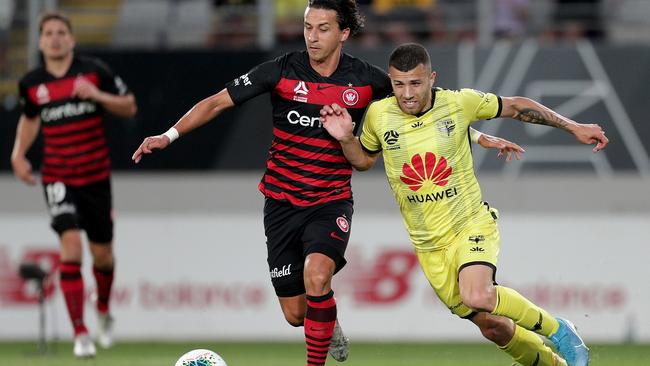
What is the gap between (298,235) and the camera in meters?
9.26

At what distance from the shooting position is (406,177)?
8.79 meters

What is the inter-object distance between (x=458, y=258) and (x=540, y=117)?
3.53ft

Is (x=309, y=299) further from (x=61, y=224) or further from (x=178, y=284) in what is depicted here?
(x=178, y=284)

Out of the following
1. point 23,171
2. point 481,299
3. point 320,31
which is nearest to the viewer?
point 481,299

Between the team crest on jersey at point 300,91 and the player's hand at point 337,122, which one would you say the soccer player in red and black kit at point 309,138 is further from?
the player's hand at point 337,122

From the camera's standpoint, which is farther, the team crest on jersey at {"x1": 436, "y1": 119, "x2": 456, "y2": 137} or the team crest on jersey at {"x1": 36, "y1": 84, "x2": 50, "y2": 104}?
the team crest on jersey at {"x1": 36, "y1": 84, "x2": 50, "y2": 104}

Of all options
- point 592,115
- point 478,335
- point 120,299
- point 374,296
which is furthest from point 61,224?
point 592,115

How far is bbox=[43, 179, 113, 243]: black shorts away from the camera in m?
11.9

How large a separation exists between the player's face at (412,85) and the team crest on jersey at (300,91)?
67cm

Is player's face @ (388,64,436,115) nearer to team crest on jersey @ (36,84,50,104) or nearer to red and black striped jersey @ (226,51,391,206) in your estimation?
red and black striped jersey @ (226,51,391,206)

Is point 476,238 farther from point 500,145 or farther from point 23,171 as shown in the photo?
point 23,171

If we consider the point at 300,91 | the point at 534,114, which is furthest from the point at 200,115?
the point at 534,114

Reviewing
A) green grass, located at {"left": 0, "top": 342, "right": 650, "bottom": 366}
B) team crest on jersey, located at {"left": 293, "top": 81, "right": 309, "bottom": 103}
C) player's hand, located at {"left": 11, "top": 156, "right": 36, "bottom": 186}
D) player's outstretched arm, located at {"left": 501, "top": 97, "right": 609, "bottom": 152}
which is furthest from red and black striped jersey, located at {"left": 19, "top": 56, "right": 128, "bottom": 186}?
player's outstretched arm, located at {"left": 501, "top": 97, "right": 609, "bottom": 152}

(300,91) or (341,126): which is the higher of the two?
(300,91)
